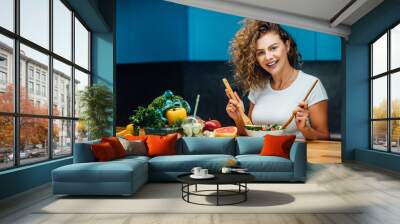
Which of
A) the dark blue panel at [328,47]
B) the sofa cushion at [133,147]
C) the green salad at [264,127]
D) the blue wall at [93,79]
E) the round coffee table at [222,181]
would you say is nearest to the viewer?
the round coffee table at [222,181]

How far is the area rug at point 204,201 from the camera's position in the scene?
3.89 meters

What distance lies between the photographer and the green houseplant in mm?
7535

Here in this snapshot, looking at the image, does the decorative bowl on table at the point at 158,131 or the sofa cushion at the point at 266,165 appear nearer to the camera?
the sofa cushion at the point at 266,165

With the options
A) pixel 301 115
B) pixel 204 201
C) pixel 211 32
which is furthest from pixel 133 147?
pixel 301 115

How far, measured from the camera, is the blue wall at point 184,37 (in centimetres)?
935

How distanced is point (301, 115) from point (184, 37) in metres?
3.21

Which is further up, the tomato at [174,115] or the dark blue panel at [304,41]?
the dark blue panel at [304,41]

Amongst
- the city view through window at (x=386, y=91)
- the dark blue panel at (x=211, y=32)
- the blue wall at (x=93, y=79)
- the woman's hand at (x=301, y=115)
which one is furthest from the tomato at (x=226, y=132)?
the city view through window at (x=386, y=91)

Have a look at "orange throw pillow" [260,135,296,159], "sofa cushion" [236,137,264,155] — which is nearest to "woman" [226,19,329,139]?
"sofa cushion" [236,137,264,155]

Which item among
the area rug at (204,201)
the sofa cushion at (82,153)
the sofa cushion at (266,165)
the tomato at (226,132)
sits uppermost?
the tomato at (226,132)

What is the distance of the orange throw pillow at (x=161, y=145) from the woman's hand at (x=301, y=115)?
388 cm

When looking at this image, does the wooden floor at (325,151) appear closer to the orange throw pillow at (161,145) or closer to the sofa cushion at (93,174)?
the orange throw pillow at (161,145)

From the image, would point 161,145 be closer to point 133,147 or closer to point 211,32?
point 133,147

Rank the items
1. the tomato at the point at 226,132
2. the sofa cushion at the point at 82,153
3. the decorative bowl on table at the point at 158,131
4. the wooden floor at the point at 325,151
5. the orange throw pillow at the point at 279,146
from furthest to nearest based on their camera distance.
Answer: the wooden floor at the point at 325,151 → the tomato at the point at 226,132 → the decorative bowl on table at the point at 158,131 → the orange throw pillow at the point at 279,146 → the sofa cushion at the point at 82,153
